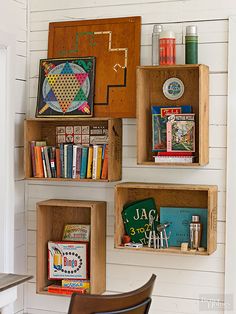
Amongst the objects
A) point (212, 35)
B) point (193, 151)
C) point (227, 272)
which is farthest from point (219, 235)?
point (212, 35)

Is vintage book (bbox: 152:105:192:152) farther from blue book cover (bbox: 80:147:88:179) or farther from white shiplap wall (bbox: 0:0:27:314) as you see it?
white shiplap wall (bbox: 0:0:27:314)

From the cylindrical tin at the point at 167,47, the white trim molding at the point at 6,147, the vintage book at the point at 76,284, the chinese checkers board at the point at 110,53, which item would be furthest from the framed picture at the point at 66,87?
the vintage book at the point at 76,284

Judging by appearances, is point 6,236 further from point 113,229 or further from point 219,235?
point 219,235

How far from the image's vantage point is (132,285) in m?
3.34

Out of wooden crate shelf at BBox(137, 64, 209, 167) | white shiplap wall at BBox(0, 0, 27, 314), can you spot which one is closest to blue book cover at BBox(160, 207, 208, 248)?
wooden crate shelf at BBox(137, 64, 209, 167)

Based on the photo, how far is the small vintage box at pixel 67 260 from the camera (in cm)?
332

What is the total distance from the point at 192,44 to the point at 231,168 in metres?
0.67

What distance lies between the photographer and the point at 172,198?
3246mm

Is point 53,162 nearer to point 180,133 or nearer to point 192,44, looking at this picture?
point 180,133

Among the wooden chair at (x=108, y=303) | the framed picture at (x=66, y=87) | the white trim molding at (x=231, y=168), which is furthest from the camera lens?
the framed picture at (x=66, y=87)

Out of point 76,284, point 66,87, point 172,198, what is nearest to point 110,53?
point 66,87

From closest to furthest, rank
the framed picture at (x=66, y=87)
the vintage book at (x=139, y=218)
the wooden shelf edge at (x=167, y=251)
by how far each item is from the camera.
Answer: the wooden shelf edge at (x=167, y=251) → the vintage book at (x=139, y=218) → the framed picture at (x=66, y=87)

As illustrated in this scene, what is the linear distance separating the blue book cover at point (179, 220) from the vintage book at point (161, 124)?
0.34m

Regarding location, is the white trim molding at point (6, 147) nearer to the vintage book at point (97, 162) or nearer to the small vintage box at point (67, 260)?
the small vintage box at point (67, 260)
